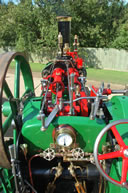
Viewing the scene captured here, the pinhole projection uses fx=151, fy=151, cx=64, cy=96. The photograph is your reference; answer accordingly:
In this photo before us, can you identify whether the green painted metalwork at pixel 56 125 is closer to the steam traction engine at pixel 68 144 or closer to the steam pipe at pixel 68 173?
the steam traction engine at pixel 68 144

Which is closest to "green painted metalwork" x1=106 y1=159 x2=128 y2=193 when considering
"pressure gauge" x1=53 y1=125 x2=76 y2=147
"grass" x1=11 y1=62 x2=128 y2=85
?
"pressure gauge" x1=53 y1=125 x2=76 y2=147

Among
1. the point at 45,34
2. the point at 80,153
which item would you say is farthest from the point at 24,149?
the point at 45,34

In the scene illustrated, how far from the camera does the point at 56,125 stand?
1.18m

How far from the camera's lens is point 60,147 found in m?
1.27

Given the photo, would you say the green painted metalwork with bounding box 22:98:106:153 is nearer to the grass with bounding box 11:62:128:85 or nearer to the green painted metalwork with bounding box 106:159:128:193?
the green painted metalwork with bounding box 106:159:128:193

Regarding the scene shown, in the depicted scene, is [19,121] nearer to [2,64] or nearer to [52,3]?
[2,64]

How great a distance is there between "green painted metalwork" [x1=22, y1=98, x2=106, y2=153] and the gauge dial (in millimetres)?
92

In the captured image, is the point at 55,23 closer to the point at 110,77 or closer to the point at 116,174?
the point at 110,77

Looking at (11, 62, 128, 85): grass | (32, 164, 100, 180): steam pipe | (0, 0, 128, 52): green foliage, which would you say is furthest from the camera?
(0, 0, 128, 52): green foliage

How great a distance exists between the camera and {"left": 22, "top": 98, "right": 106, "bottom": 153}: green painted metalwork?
1186 mm

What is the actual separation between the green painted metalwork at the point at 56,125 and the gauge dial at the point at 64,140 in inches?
3.6

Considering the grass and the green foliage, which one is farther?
the green foliage

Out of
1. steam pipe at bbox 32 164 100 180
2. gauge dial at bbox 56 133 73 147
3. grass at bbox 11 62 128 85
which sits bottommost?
steam pipe at bbox 32 164 100 180

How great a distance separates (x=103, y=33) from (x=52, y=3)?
3789 millimetres
